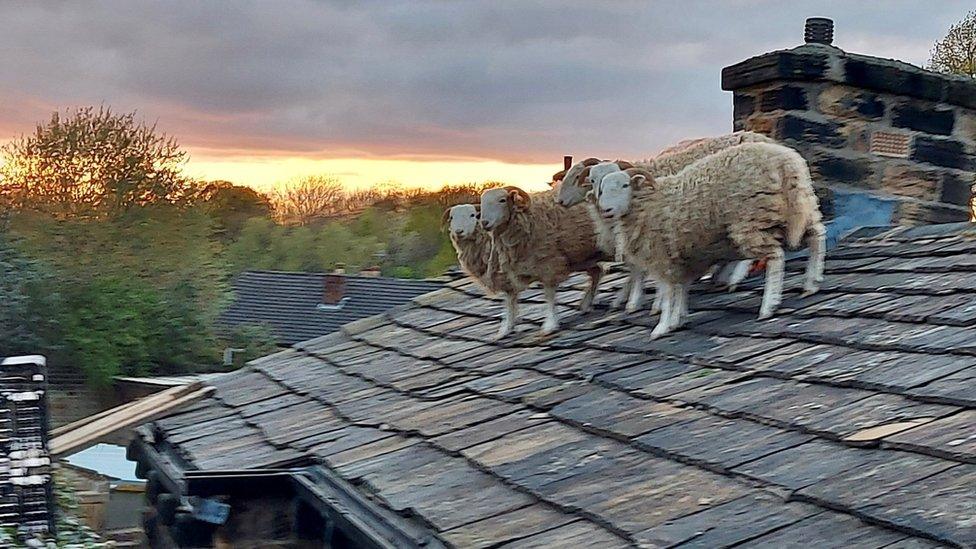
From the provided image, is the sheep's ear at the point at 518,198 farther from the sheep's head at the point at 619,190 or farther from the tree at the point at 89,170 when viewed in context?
the tree at the point at 89,170

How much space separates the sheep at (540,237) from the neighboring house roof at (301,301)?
1810 cm

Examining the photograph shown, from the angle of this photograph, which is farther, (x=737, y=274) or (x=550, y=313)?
(x=550, y=313)

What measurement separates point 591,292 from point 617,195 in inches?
45.4

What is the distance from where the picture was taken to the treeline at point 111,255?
74.2ft

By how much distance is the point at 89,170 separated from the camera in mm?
24703

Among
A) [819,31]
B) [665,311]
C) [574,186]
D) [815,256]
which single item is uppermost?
[819,31]

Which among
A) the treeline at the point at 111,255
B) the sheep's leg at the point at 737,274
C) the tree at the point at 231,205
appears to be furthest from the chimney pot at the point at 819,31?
the tree at the point at 231,205

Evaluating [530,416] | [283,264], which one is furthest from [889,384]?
[283,264]

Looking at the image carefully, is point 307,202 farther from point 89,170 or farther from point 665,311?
point 665,311

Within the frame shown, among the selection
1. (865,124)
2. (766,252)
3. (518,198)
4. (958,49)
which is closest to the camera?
(766,252)

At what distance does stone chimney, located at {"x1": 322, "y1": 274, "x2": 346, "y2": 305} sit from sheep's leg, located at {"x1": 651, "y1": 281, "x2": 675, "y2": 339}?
20691 millimetres

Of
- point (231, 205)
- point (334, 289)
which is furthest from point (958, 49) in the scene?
point (231, 205)

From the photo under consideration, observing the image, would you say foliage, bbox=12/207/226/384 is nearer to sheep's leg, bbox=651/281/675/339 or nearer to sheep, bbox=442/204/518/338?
sheep, bbox=442/204/518/338

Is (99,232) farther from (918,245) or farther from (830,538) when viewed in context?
(830,538)
